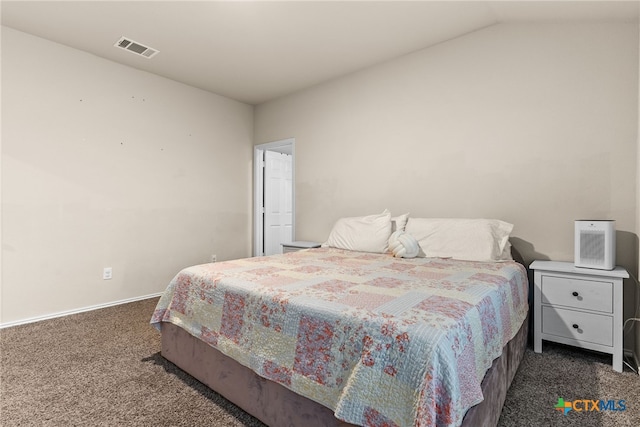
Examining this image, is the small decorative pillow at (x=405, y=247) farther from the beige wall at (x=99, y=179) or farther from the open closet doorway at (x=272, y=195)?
the beige wall at (x=99, y=179)

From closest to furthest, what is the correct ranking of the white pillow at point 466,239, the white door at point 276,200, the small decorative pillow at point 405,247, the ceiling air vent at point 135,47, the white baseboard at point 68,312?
1. the white pillow at point 466,239
2. the small decorative pillow at point 405,247
3. the white baseboard at point 68,312
4. the ceiling air vent at point 135,47
5. the white door at point 276,200

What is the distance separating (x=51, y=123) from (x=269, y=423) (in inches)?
129

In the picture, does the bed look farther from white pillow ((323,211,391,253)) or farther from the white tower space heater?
white pillow ((323,211,391,253))

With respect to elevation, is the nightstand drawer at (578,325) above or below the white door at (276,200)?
below

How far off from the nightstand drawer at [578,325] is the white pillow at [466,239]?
480 mm

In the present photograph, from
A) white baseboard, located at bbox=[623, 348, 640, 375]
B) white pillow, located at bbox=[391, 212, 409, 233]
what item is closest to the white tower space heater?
white baseboard, located at bbox=[623, 348, 640, 375]

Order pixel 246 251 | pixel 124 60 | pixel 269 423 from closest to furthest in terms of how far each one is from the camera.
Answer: pixel 269 423 → pixel 124 60 → pixel 246 251

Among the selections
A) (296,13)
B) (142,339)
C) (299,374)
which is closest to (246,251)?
(142,339)

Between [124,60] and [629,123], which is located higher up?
[124,60]

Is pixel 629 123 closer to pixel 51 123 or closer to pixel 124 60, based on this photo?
pixel 124 60

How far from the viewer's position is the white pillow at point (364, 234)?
2.94 metres

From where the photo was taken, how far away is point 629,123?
2178 millimetres

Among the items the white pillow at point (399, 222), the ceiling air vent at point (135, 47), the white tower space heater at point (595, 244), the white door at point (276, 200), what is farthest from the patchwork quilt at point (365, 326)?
the white door at point (276, 200)

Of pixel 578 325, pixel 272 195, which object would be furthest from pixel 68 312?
pixel 578 325
